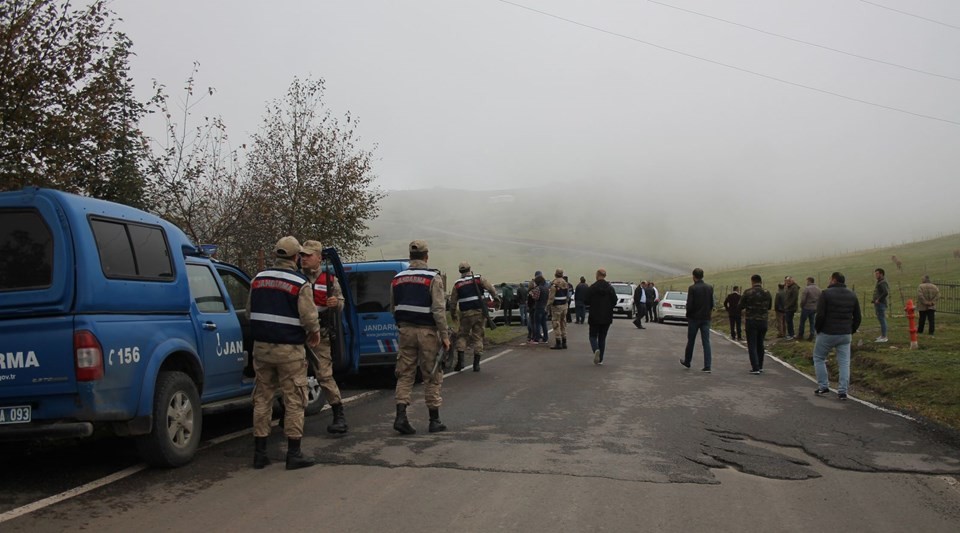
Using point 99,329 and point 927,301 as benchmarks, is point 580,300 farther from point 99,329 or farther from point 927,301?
point 99,329

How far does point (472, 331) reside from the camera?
14477 millimetres

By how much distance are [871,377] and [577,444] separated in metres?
8.63

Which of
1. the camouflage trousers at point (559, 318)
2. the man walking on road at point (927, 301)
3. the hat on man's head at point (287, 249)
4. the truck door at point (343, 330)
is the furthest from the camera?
the man walking on road at point (927, 301)

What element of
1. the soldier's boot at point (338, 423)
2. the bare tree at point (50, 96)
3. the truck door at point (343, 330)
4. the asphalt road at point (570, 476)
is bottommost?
the asphalt road at point (570, 476)

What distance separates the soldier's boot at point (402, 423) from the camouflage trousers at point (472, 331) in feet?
20.4

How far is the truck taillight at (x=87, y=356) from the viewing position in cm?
561

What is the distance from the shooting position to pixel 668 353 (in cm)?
1839

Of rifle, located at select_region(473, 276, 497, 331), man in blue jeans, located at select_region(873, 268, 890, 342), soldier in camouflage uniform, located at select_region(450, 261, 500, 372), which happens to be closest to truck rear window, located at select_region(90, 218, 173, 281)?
rifle, located at select_region(473, 276, 497, 331)

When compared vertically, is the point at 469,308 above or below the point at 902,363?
above

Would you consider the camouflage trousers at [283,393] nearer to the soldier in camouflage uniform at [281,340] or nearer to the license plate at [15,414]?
the soldier in camouflage uniform at [281,340]

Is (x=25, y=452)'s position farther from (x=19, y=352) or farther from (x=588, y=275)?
(x=588, y=275)

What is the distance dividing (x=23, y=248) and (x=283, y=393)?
230 centimetres

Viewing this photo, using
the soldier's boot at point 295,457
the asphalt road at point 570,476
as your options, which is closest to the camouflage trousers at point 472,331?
the asphalt road at point 570,476

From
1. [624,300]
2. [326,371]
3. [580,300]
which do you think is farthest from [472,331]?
[624,300]
